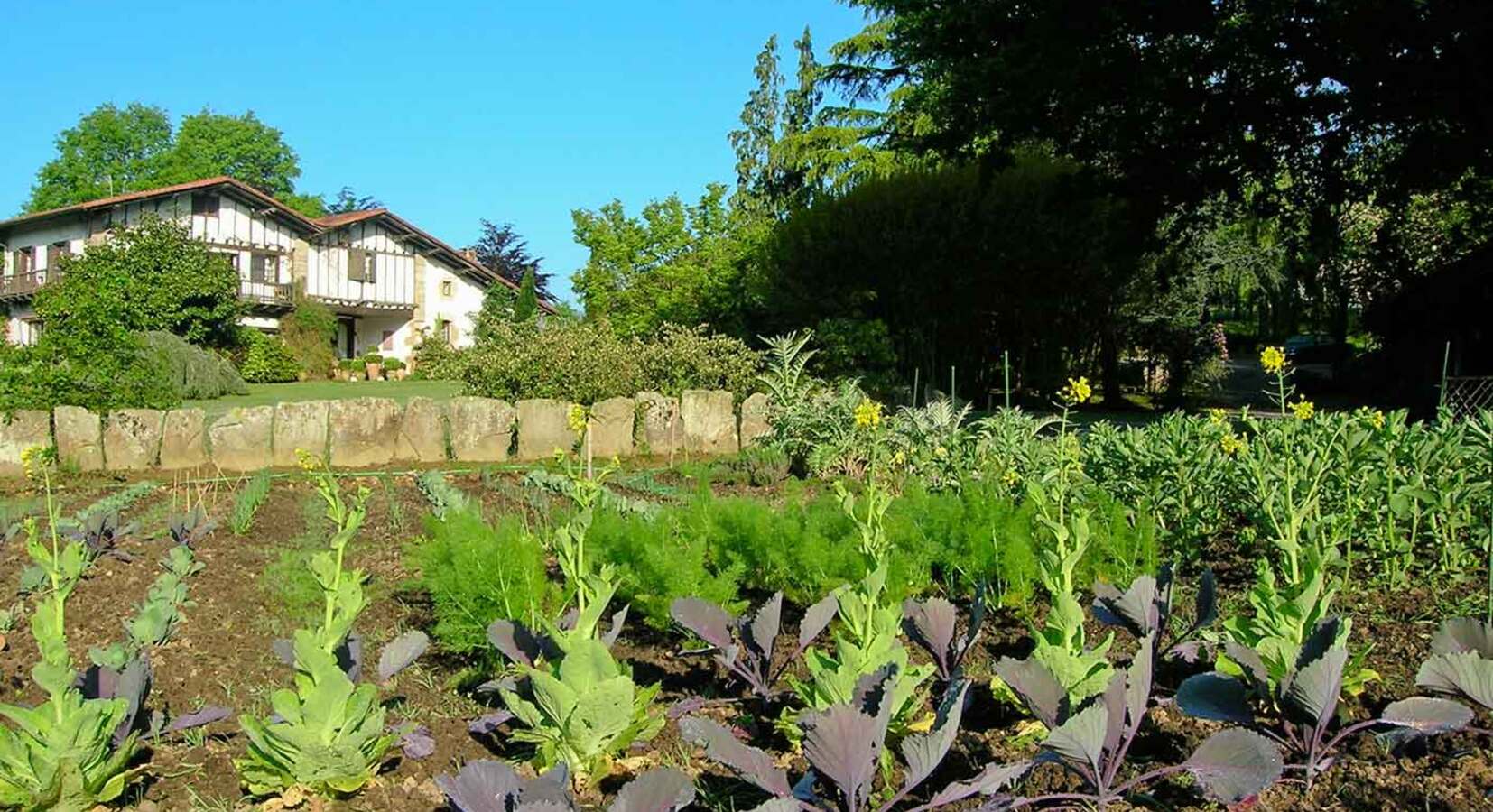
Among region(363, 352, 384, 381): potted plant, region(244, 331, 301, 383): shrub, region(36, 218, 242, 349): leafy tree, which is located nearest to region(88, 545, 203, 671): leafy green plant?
region(36, 218, 242, 349): leafy tree

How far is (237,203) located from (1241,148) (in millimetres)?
35045

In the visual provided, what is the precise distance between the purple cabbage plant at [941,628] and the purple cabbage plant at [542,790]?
3.41ft

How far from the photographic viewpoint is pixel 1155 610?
2.84 meters

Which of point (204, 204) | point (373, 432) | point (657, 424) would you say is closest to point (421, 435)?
point (373, 432)

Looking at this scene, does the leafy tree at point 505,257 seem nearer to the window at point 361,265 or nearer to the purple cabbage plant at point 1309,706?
the window at point 361,265

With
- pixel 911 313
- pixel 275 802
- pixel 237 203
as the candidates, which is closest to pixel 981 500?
pixel 275 802

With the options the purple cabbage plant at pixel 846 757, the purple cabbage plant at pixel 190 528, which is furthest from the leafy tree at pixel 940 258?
the purple cabbage plant at pixel 846 757

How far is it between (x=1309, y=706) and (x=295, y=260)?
41920 millimetres

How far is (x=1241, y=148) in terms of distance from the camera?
38.0ft

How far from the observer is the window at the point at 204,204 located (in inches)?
1491

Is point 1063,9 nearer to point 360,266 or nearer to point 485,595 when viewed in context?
point 485,595

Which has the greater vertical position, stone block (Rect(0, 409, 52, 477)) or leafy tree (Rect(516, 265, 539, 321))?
leafy tree (Rect(516, 265, 539, 321))

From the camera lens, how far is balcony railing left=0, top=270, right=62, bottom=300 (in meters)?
38.4

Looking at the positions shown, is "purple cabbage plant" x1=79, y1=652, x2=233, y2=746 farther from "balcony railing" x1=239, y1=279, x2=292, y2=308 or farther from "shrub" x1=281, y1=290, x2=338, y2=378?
"balcony railing" x1=239, y1=279, x2=292, y2=308
